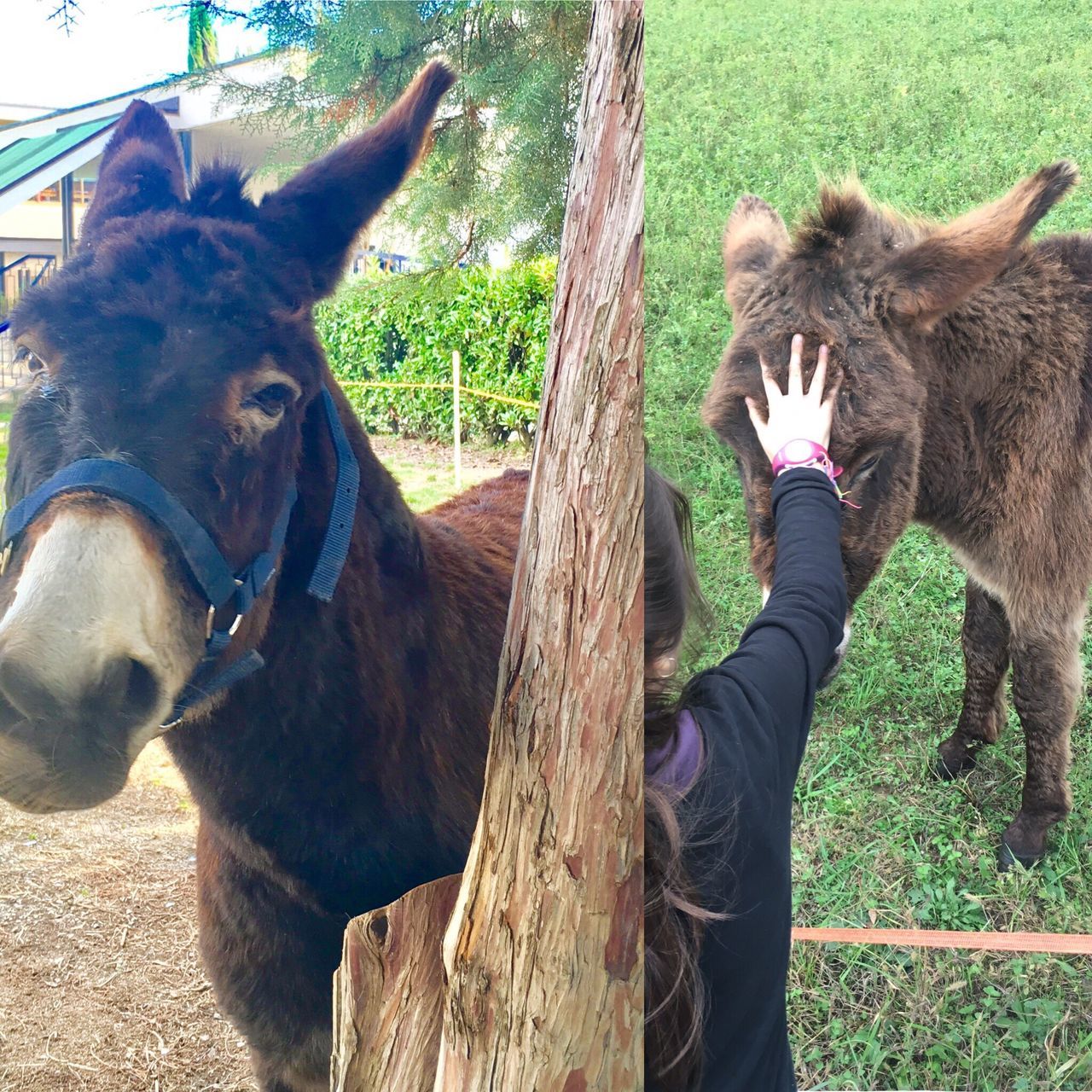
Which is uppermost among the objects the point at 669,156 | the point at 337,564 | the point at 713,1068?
the point at 669,156

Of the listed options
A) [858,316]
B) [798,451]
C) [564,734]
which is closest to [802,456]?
[798,451]

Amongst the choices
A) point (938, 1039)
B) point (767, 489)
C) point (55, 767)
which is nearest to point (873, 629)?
point (767, 489)

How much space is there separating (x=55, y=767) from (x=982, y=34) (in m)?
1.69

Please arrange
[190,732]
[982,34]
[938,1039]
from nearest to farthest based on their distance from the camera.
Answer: [190,732] → [938,1039] → [982,34]

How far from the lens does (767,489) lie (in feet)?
4.42

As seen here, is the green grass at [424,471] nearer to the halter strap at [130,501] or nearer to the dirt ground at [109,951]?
the halter strap at [130,501]

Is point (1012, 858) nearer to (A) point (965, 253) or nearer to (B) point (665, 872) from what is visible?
(B) point (665, 872)

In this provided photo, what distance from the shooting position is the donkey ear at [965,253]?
1.29m

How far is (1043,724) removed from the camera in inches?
59.9

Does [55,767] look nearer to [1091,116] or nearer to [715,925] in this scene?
[715,925]

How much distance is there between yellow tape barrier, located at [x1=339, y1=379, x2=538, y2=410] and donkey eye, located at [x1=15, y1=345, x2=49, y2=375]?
0.29 meters

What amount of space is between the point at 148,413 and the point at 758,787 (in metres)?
0.72

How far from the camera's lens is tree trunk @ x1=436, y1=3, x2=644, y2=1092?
97cm

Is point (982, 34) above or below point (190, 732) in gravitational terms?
above
